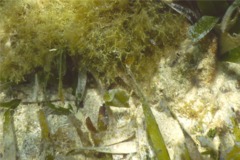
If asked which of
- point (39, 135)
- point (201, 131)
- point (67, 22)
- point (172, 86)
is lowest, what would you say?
point (39, 135)

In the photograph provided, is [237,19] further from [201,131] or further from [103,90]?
[103,90]

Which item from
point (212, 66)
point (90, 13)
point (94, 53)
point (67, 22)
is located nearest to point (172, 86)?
point (212, 66)

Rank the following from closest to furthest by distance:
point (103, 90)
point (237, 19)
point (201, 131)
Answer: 1. point (201, 131)
2. point (237, 19)
3. point (103, 90)

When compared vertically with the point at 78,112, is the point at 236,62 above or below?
above

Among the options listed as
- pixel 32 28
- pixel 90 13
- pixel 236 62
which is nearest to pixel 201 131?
pixel 236 62

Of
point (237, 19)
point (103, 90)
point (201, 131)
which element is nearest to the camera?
point (201, 131)

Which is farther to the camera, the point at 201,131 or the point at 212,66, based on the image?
the point at 212,66
